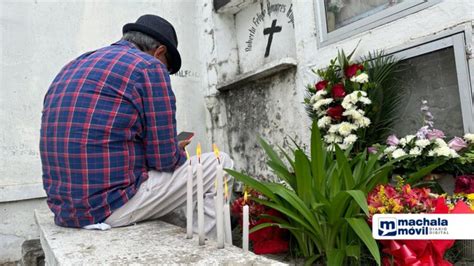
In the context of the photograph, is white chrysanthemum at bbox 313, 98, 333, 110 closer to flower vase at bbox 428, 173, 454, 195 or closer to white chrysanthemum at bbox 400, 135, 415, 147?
white chrysanthemum at bbox 400, 135, 415, 147

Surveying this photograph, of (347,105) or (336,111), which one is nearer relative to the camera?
(347,105)

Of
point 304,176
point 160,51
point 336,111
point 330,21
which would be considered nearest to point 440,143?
point 336,111

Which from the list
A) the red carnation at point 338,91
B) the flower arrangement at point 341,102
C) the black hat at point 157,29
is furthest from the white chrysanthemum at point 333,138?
the black hat at point 157,29

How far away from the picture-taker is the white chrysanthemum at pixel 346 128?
2.44 meters

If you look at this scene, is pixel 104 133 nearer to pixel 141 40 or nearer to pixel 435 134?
pixel 141 40

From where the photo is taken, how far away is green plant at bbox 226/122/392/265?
5.65 feet

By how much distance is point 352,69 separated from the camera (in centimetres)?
250

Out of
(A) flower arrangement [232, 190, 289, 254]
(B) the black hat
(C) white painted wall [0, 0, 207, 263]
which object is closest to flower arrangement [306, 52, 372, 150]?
(A) flower arrangement [232, 190, 289, 254]

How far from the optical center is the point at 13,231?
3092 mm

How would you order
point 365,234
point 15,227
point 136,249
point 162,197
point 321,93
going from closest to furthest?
1. point 136,249
2. point 365,234
3. point 162,197
4. point 321,93
5. point 15,227

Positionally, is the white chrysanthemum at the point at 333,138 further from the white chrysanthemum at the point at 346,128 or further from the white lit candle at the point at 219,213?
the white lit candle at the point at 219,213

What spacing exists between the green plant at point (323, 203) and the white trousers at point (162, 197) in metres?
0.19

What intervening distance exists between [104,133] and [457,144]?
1.82 metres

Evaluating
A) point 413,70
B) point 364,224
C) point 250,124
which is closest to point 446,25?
point 413,70
